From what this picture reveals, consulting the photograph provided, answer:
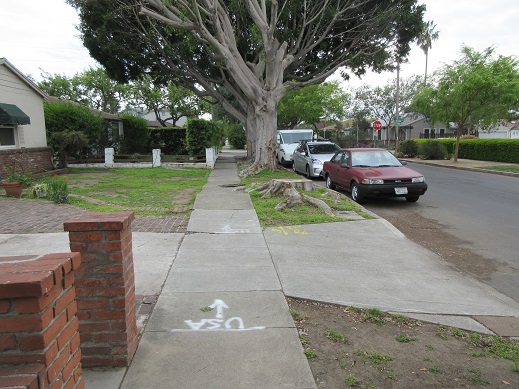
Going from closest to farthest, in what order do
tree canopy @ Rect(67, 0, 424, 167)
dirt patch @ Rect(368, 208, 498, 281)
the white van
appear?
dirt patch @ Rect(368, 208, 498, 281) → tree canopy @ Rect(67, 0, 424, 167) → the white van

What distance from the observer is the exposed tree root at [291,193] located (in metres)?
9.20

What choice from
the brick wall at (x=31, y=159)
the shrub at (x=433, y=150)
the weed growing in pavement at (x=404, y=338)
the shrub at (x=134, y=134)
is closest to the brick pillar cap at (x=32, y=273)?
the weed growing in pavement at (x=404, y=338)

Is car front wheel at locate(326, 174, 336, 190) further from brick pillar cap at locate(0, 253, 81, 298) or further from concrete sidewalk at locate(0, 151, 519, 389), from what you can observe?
brick pillar cap at locate(0, 253, 81, 298)

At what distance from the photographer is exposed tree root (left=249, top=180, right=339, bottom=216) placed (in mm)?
9195

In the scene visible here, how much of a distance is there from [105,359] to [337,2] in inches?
688

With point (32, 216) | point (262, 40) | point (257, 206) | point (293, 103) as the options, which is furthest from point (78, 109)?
point (293, 103)

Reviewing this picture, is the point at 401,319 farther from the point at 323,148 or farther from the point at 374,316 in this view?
the point at 323,148

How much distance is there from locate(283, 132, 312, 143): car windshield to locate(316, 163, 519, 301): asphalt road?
10.2 m

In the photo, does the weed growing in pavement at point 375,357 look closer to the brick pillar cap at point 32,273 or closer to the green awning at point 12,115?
the brick pillar cap at point 32,273

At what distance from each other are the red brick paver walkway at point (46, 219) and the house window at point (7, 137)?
242 inches

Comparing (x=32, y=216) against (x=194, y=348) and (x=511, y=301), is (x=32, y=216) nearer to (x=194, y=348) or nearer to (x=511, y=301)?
(x=194, y=348)

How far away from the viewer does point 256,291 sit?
4309 mm

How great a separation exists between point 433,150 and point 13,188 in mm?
26152

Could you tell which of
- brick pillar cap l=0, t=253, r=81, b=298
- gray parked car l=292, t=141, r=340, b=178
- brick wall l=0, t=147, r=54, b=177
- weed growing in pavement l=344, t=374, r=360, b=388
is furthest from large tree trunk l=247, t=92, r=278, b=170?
brick pillar cap l=0, t=253, r=81, b=298
